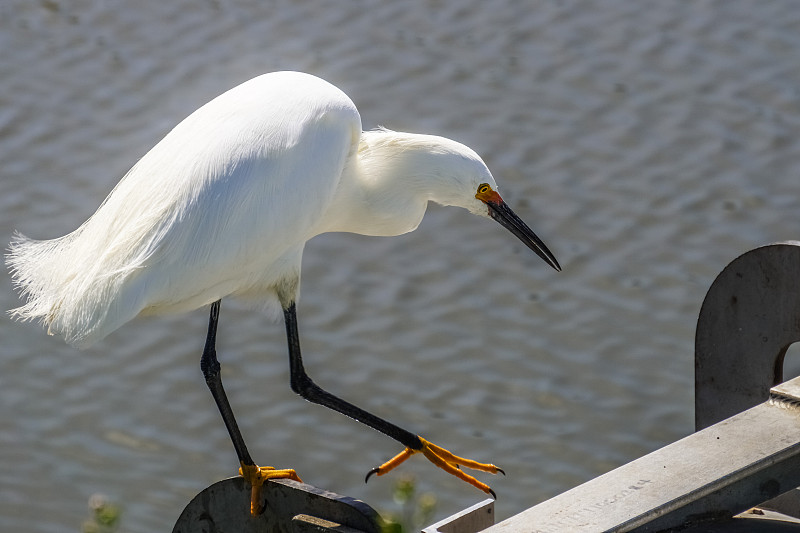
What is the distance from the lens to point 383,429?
3.68 m

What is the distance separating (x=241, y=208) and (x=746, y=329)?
141cm

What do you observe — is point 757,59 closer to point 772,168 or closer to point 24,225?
point 772,168

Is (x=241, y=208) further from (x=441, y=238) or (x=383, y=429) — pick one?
(x=441, y=238)

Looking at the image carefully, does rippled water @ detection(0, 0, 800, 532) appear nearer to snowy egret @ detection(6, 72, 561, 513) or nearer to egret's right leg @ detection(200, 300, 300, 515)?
egret's right leg @ detection(200, 300, 300, 515)

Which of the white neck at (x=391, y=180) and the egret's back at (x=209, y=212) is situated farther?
the white neck at (x=391, y=180)

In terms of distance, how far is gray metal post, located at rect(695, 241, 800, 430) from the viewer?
10.8ft

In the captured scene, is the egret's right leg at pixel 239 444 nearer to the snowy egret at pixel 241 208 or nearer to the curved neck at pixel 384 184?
the snowy egret at pixel 241 208

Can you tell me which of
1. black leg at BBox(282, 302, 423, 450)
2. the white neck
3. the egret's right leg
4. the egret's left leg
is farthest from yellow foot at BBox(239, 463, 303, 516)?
the white neck

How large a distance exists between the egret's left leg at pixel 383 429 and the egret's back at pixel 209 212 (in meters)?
0.33

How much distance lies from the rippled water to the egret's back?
1.79 m

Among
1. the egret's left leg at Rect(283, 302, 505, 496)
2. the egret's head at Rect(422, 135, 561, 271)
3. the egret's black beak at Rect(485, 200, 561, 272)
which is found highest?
the egret's head at Rect(422, 135, 561, 271)

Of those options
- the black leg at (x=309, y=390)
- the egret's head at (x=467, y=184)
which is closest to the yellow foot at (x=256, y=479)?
the black leg at (x=309, y=390)

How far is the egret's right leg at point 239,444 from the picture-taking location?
3.23 metres

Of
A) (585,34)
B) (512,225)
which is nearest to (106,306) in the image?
Result: (512,225)
